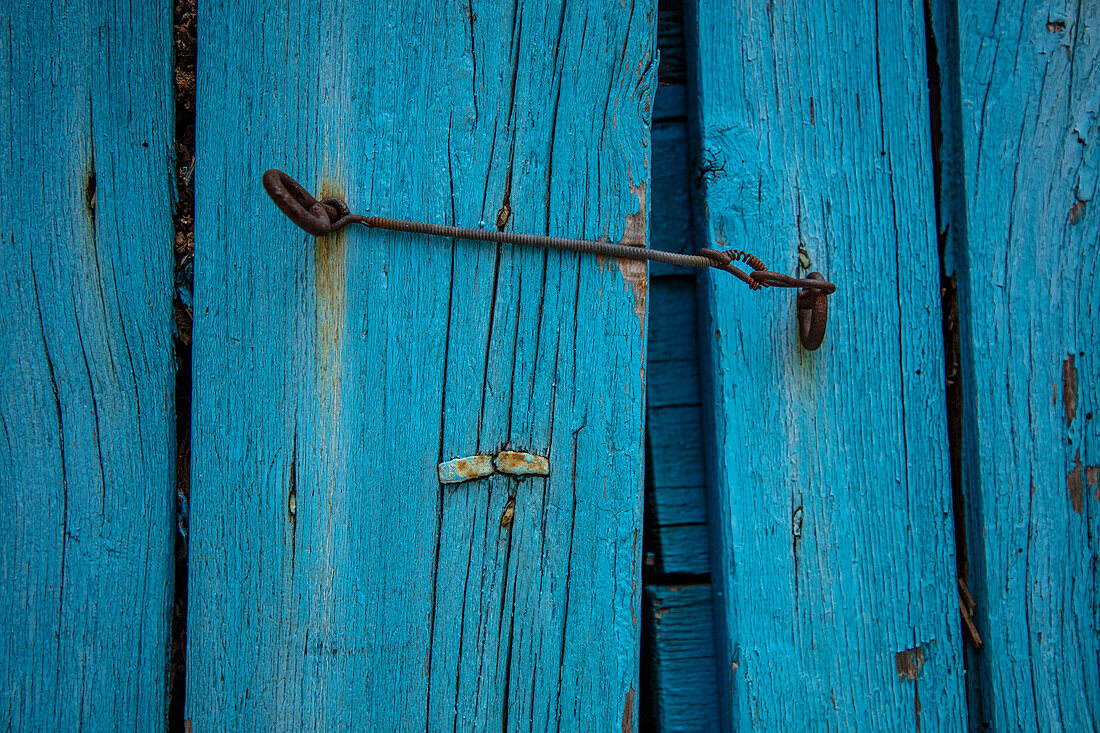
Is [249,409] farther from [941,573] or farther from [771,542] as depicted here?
[941,573]

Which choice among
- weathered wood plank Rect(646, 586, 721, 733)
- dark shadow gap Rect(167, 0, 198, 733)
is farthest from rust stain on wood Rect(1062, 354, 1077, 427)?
dark shadow gap Rect(167, 0, 198, 733)

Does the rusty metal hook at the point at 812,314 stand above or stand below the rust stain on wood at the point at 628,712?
above

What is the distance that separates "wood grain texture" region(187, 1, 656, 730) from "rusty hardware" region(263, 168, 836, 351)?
0.04 m

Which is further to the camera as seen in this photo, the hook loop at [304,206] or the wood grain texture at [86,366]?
the wood grain texture at [86,366]

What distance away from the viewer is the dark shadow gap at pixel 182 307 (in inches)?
32.3

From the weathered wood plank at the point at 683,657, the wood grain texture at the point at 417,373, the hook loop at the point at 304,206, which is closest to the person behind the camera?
the hook loop at the point at 304,206

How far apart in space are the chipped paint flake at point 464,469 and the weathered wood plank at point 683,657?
1.19 feet

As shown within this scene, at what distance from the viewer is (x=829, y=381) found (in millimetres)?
869

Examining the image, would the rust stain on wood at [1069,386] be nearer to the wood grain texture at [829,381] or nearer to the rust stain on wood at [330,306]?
the wood grain texture at [829,381]

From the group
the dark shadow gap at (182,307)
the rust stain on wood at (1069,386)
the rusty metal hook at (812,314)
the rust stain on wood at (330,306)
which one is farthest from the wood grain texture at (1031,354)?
the dark shadow gap at (182,307)

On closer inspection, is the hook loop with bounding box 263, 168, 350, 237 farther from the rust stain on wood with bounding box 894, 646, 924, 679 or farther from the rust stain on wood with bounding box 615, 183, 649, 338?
the rust stain on wood with bounding box 894, 646, 924, 679

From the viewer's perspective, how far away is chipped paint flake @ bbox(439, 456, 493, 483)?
785 millimetres

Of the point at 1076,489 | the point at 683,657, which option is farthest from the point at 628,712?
the point at 1076,489

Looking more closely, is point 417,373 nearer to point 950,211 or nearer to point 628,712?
point 628,712
